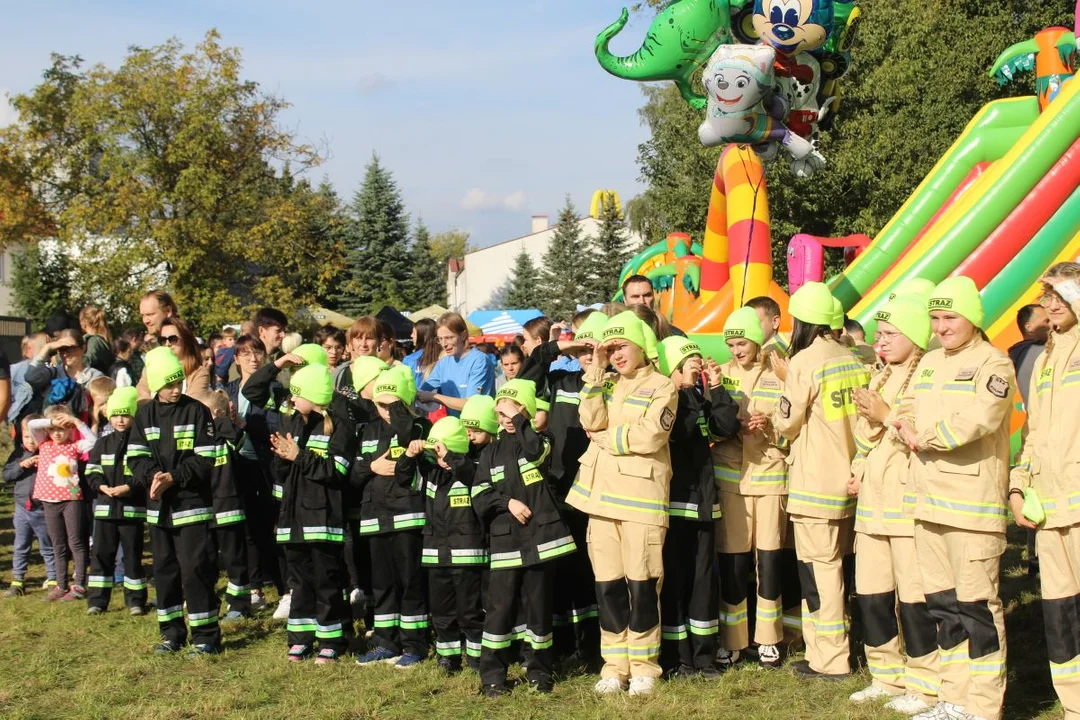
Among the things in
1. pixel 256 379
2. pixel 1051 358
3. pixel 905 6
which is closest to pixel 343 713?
pixel 256 379

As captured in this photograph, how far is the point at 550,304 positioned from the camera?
44312 mm

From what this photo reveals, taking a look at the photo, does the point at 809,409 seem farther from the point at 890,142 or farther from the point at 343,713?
the point at 890,142

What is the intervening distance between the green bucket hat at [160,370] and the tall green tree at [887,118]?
18.0 meters

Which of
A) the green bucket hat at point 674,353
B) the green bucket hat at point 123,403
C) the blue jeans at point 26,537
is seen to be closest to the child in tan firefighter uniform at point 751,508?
the green bucket hat at point 674,353

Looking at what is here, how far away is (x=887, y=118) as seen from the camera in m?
22.6

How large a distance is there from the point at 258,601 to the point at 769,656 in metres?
3.65

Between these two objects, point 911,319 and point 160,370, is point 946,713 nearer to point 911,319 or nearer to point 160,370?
point 911,319

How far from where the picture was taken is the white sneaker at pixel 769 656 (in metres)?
5.77

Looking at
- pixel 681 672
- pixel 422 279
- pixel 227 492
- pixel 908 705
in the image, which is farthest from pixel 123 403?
pixel 422 279

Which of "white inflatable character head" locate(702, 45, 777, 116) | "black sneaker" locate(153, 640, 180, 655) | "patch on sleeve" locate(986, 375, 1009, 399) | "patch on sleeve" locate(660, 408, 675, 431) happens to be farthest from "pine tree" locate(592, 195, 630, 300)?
"patch on sleeve" locate(986, 375, 1009, 399)

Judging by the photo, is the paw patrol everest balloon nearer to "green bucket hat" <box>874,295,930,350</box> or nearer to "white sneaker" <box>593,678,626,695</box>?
"green bucket hat" <box>874,295,930,350</box>

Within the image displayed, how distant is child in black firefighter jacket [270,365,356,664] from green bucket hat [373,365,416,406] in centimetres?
33

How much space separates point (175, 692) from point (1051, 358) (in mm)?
4524

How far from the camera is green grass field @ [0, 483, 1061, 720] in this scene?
5.11 metres
